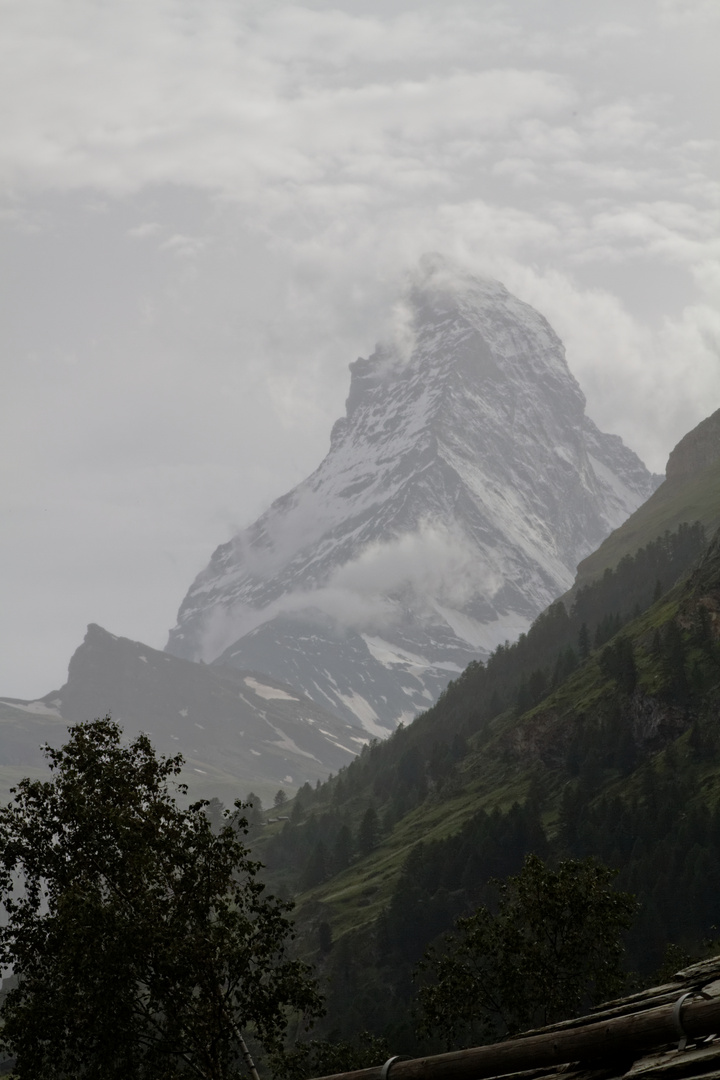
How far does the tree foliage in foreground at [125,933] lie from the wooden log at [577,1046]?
21.2 meters

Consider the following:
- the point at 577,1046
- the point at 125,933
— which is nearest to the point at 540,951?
the point at 125,933

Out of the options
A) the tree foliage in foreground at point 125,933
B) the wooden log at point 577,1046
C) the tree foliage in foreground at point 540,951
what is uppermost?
the tree foliage in foreground at point 125,933

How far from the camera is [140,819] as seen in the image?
5059cm

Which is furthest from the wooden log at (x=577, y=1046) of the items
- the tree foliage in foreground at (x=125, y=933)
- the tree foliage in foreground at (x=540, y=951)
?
the tree foliage in foreground at (x=540, y=951)

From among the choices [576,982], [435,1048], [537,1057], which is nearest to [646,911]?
[435,1048]

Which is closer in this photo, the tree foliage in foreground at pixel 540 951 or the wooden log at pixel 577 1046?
the wooden log at pixel 577 1046

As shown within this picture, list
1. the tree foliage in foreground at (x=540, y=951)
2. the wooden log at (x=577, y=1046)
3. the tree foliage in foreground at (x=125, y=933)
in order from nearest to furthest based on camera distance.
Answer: the wooden log at (x=577, y=1046) → the tree foliage in foreground at (x=125, y=933) → the tree foliage in foreground at (x=540, y=951)

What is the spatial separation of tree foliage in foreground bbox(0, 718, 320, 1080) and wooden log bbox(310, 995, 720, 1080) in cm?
2117

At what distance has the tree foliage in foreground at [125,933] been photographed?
4584 centimetres

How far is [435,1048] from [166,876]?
4377 inches

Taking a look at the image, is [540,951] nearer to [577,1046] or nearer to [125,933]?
[125,933]

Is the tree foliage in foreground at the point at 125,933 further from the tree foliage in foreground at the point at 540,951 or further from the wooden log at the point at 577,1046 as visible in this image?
the tree foliage in foreground at the point at 540,951

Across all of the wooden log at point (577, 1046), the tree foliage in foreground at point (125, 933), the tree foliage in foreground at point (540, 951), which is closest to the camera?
the wooden log at point (577, 1046)

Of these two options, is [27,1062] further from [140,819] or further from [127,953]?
[140,819]
